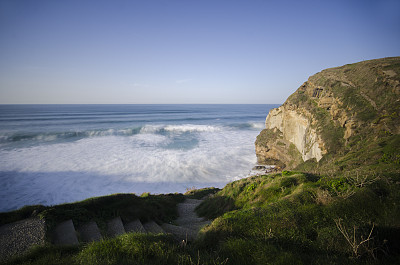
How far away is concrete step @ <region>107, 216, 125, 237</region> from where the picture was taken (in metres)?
5.67

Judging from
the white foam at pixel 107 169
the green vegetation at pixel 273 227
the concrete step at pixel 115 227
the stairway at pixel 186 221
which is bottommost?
the white foam at pixel 107 169

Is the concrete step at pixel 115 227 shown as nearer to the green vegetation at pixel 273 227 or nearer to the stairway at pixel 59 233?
the stairway at pixel 59 233

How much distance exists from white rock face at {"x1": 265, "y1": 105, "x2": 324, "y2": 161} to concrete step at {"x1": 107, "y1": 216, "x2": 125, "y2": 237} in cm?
1656

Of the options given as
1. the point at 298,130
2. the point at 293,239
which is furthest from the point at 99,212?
the point at 298,130

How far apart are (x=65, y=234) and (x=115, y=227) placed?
1436 mm

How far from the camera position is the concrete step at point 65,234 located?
471cm

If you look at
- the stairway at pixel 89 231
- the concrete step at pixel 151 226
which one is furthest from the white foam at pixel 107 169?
the stairway at pixel 89 231

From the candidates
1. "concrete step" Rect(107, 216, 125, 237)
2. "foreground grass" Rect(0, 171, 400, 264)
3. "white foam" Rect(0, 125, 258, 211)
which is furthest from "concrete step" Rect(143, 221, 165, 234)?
"white foam" Rect(0, 125, 258, 211)

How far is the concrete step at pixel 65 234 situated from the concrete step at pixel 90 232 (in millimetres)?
290

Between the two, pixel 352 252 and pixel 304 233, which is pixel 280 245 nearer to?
pixel 304 233

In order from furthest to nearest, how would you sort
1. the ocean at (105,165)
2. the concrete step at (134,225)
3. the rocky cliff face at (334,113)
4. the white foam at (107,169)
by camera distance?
the ocean at (105,165) → the white foam at (107,169) → the rocky cliff face at (334,113) → the concrete step at (134,225)

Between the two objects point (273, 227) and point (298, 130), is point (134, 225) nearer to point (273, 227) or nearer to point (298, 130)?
point (273, 227)

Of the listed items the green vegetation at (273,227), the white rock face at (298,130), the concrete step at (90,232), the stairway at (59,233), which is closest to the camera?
the green vegetation at (273,227)

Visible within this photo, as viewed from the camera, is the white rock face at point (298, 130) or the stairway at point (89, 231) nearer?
the stairway at point (89, 231)
